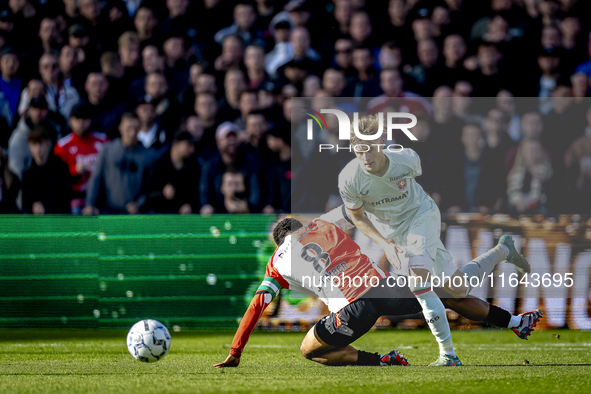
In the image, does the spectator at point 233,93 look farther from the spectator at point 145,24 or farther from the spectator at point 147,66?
the spectator at point 145,24

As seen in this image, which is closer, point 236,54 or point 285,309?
point 285,309

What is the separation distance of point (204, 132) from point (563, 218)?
455 centimetres

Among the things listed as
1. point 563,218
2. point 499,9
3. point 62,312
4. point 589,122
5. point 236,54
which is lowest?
point 62,312

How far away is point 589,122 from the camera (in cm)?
826

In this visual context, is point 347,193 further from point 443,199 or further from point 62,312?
point 62,312

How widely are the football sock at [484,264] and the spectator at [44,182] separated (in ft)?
16.9

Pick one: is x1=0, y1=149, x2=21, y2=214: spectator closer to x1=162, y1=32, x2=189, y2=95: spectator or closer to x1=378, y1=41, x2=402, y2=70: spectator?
x1=162, y1=32, x2=189, y2=95: spectator

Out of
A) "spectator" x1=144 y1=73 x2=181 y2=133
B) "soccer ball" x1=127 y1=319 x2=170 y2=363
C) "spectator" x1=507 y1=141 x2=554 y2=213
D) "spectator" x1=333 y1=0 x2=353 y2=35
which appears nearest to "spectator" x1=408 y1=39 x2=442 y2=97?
"spectator" x1=333 y1=0 x2=353 y2=35

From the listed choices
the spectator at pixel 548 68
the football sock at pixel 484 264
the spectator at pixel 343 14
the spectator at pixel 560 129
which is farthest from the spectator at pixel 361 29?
the football sock at pixel 484 264

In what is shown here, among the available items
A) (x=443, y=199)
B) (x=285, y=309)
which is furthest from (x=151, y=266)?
(x=443, y=199)

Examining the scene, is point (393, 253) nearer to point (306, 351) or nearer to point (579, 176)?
point (306, 351)

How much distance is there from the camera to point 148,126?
30.9ft

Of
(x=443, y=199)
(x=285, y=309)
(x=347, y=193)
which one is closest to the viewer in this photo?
(x=347, y=193)

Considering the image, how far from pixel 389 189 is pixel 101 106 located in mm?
4973
